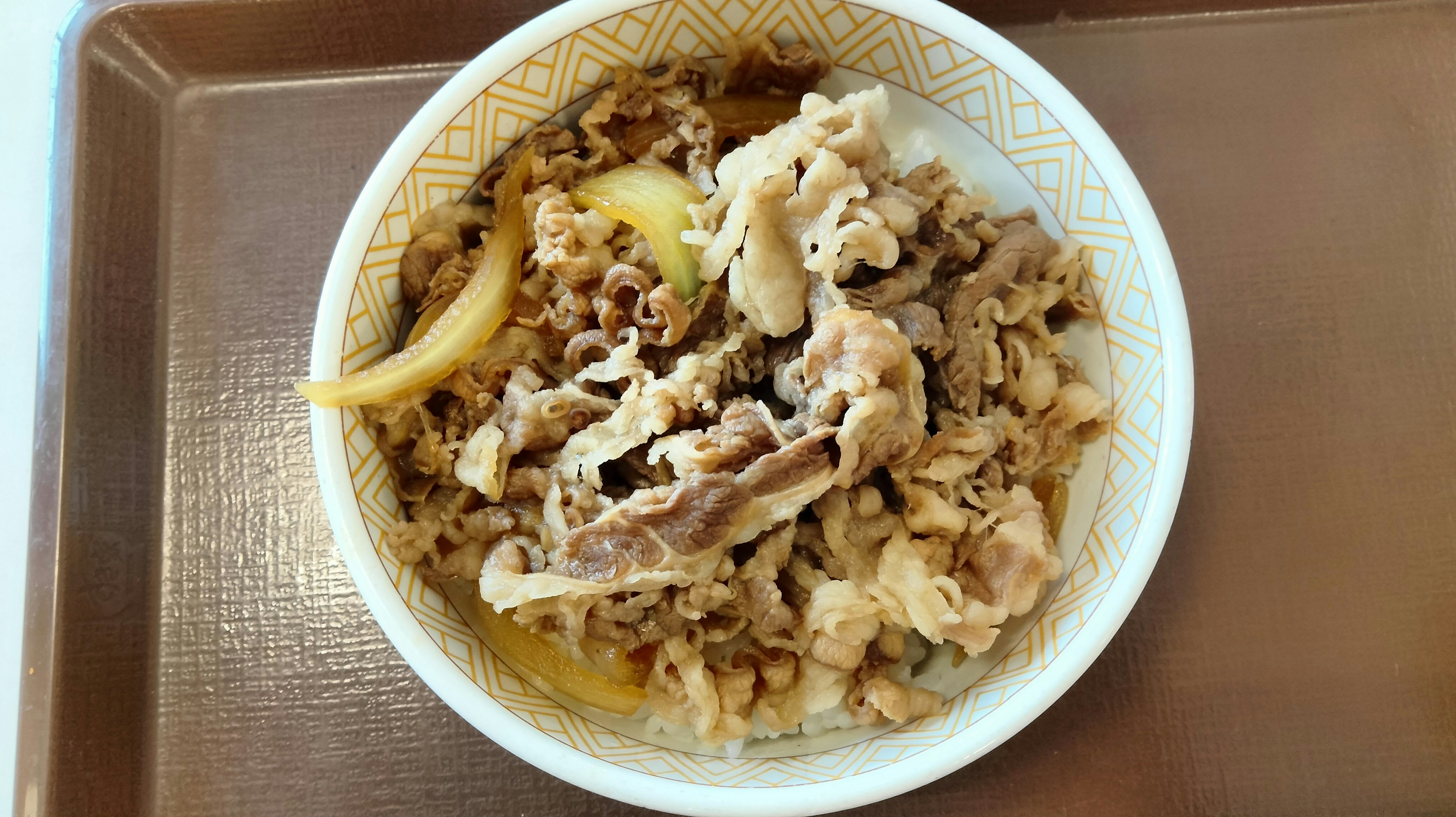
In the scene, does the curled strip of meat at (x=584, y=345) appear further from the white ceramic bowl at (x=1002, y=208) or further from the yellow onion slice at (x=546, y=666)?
the yellow onion slice at (x=546, y=666)

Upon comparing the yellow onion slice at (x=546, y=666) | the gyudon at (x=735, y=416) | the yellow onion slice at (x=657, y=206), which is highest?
the yellow onion slice at (x=657, y=206)

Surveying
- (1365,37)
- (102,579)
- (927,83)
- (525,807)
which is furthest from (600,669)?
(1365,37)

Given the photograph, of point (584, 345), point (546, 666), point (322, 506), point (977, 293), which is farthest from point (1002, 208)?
point (322, 506)

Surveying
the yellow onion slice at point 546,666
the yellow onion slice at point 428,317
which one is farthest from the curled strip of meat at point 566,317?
the yellow onion slice at point 546,666

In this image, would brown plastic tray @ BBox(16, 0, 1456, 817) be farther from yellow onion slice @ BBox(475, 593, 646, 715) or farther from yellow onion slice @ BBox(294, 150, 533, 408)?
yellow onion slice @ BBox(294, 150, 533, 408)

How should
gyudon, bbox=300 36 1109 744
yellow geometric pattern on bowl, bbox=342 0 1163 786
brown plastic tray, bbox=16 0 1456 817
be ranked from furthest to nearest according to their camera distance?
brown plastic tray, bbox=16 0 1456 817
yellow geometric pattern on bowl, bbox=342 0 1163 786
gyudon, bbox=300 36 1109 744

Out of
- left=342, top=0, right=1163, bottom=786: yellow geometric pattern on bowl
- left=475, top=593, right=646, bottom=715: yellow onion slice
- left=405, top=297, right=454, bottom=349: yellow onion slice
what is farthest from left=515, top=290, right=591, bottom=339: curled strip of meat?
left=475, top=593, right=646, bottom=715: yellow onion slice
